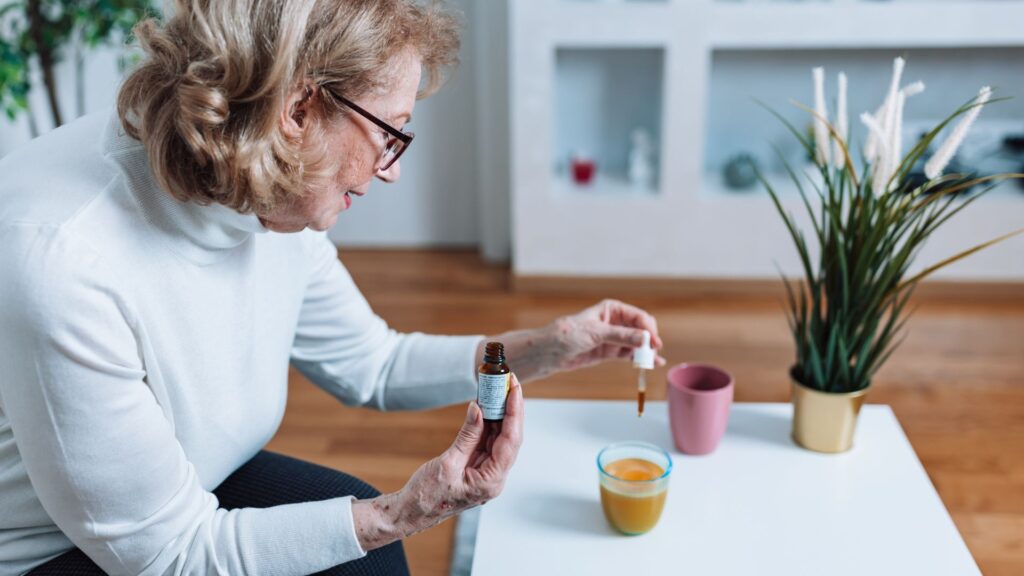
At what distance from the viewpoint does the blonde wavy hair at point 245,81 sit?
89 centimetres

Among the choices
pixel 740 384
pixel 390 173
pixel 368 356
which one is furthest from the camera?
pixel 740 384

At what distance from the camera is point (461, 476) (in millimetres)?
993

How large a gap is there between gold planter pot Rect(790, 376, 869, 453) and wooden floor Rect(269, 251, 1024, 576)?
2.22 ft

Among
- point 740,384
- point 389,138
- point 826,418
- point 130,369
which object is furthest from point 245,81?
point 740,384

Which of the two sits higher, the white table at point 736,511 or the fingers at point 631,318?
the fingers at point 631,318

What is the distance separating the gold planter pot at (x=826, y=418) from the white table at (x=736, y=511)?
0.02 m

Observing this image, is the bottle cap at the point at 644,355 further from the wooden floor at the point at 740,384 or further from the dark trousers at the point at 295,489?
the wooden floor at the point at 740,384

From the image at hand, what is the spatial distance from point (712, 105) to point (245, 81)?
251 cm

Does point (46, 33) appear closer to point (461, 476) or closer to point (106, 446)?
point (106, 446)

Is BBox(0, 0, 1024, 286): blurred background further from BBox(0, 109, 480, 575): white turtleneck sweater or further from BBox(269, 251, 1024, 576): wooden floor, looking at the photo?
BBox(0, 109, 480, 575): white turtleneck sweater

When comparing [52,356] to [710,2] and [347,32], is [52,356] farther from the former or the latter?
[710,2]

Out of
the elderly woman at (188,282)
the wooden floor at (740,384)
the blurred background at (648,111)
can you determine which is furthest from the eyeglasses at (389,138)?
the blurred background at (648,111)

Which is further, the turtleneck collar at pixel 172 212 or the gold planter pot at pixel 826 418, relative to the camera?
A: the gold planter pot at pixel 826 418

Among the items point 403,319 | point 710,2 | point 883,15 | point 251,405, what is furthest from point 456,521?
point 883,15
